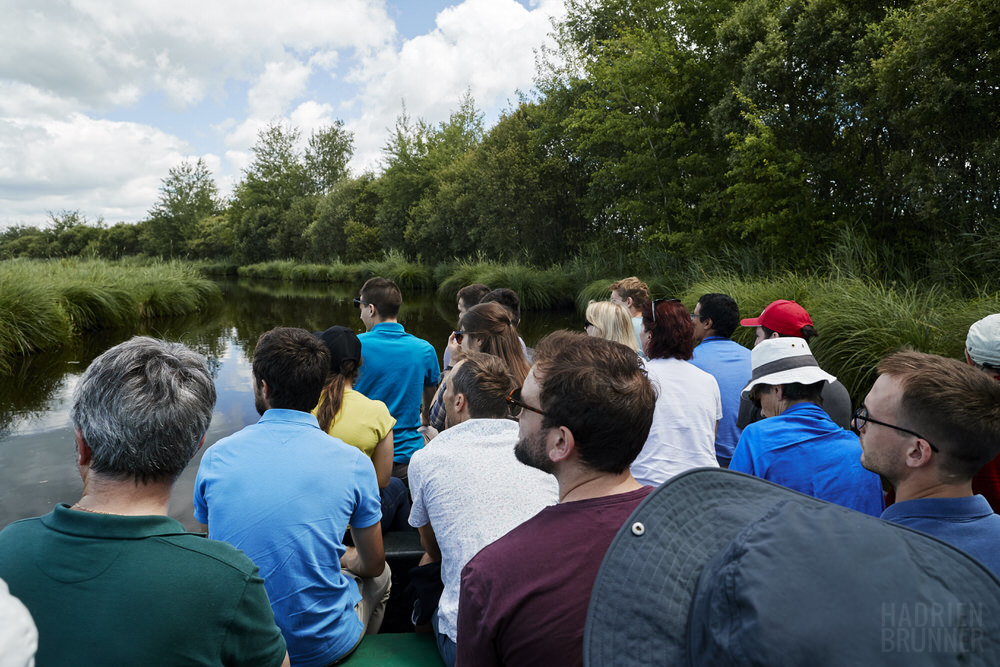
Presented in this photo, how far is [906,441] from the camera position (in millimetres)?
1620

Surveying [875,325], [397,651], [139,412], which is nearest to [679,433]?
[397,651]

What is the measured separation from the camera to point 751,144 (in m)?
10.5

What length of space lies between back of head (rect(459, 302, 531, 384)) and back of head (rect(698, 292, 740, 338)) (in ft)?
4.62

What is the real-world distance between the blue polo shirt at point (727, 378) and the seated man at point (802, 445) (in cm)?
86

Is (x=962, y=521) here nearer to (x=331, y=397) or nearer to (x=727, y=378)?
(x=727, y=378)

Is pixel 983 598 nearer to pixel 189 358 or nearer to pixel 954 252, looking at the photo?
pixel 189 358

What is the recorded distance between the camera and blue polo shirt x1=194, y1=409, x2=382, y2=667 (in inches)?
69.6

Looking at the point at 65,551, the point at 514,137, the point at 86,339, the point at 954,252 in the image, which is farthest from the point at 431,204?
the point at 65,551

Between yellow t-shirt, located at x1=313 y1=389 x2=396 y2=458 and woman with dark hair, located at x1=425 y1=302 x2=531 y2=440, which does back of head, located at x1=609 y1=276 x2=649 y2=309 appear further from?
yellow t-shirt, located at x1=313 y1=389 x2=396 y2=458

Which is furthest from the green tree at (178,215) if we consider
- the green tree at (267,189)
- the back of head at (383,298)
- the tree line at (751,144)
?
the back of head at (383,298)

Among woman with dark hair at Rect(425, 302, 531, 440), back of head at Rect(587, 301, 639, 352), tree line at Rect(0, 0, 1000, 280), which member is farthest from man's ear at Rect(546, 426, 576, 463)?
tree line at Rect(0, 0, 1000, 280)

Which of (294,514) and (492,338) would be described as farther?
(492,338)

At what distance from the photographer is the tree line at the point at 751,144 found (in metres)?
7.75

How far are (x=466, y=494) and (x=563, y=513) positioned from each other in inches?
24.1
